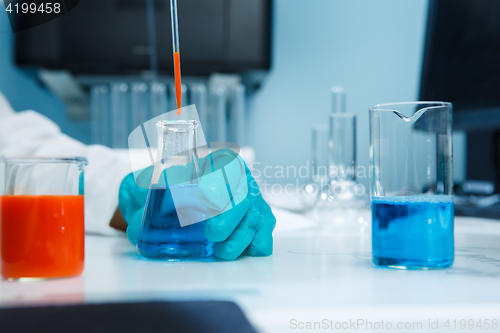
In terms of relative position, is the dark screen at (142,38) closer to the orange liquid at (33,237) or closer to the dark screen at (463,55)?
the dark screen at (463,55)

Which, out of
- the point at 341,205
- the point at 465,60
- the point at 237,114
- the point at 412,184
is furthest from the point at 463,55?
the point at 237,114

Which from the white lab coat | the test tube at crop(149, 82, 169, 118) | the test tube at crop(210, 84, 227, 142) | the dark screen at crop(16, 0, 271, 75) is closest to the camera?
the white lab coat

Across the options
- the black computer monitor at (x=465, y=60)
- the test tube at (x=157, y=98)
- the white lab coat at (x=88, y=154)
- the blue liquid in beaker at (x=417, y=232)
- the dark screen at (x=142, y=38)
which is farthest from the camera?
the test tube at (x=157, y=98)

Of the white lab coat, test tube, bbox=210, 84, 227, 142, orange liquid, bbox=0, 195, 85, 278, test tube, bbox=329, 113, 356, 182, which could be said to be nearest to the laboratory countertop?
orange liquid, bbox=0, 195, 85, 278

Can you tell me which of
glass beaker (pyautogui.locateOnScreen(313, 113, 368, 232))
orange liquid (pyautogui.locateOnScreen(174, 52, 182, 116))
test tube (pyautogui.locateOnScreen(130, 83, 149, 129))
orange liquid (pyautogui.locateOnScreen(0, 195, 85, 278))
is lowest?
glass beaker (pyautogui.locateOnScreen(313, 113, 368, 232))

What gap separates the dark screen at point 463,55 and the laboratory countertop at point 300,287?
790 millimetres

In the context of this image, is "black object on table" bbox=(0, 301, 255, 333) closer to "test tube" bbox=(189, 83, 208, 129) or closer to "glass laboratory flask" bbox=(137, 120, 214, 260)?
"glass laboratory flask" bbox=(137, 120, 214, 260)

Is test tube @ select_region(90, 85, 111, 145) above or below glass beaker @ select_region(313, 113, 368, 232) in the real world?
above

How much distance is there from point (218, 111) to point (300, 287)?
2.25 m

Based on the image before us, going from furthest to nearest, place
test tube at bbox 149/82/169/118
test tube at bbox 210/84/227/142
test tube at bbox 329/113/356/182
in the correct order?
test tube at bbox 210/84/227/142 < test tube at bbox 149/82/169/118 < test tube at bbox 329/113/356/182

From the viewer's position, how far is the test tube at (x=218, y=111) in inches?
100

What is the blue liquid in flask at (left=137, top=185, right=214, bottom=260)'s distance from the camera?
484mm

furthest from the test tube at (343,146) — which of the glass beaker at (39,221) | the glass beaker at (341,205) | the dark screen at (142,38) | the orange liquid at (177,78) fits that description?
the dark screen at (142,38)

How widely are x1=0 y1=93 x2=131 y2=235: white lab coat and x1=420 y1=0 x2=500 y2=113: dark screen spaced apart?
98 centimetres
